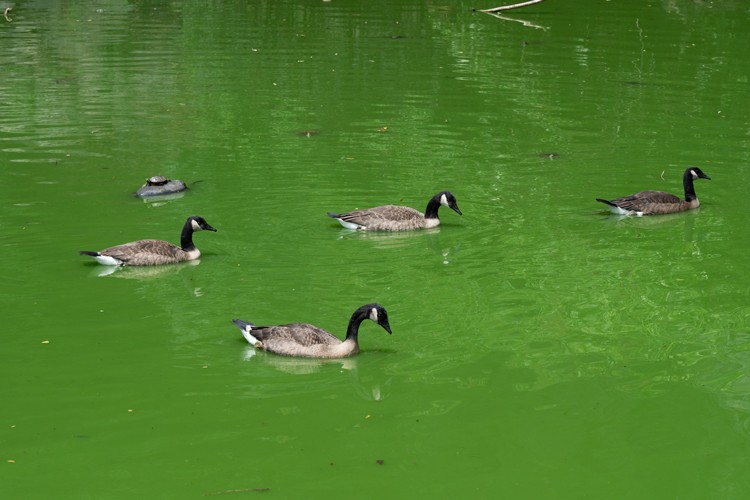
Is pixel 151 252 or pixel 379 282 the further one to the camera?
pixel 151 252

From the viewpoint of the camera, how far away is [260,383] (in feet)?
33.1

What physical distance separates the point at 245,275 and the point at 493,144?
7188 mm

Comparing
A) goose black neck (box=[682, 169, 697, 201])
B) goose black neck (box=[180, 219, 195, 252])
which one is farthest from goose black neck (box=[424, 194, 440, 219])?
goose black neck (box=[682, 169, 697, 201])

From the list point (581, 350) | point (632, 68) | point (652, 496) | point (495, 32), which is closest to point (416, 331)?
point (581, 350)

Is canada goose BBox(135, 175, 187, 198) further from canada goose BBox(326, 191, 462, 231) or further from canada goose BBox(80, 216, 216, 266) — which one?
canada goose BBox(326, 191, 462, 231)

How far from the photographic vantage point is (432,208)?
14.9 metres

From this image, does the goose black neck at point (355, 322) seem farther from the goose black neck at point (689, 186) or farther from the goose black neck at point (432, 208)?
the goose black neck at point (689, 186)

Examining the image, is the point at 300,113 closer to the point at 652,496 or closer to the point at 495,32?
the point at 495,32

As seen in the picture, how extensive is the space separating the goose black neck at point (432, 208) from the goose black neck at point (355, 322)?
4461 mm

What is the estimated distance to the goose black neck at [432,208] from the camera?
48.8 ft

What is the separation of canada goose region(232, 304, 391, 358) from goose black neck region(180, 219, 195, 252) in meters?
3.08

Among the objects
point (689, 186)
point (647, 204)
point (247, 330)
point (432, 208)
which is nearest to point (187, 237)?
point (247, 330)

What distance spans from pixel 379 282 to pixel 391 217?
7.22 feet

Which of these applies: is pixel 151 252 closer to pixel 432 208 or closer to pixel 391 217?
pixel 391 217
